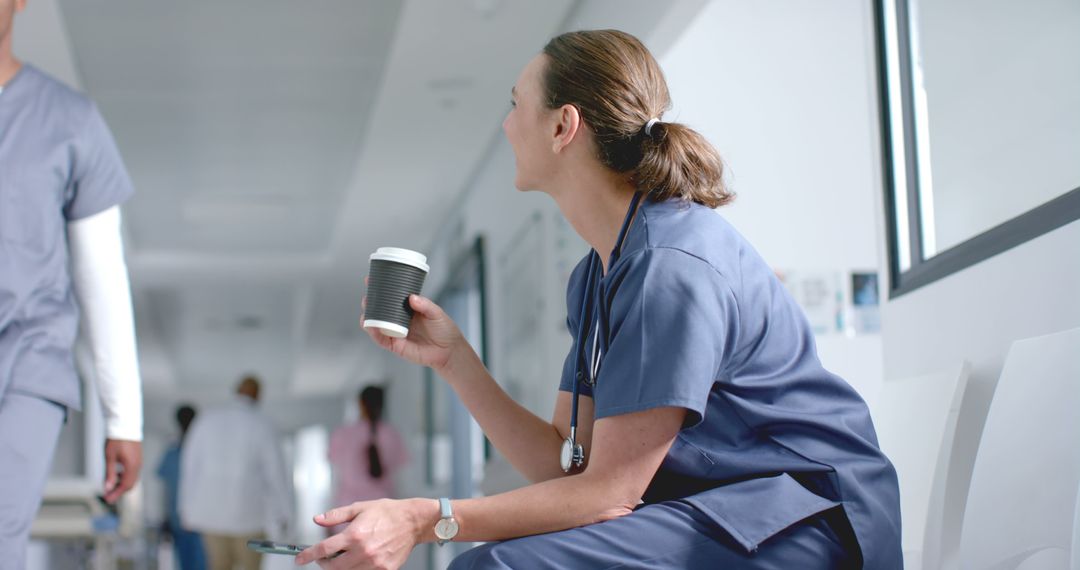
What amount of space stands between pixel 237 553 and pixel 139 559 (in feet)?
16.1

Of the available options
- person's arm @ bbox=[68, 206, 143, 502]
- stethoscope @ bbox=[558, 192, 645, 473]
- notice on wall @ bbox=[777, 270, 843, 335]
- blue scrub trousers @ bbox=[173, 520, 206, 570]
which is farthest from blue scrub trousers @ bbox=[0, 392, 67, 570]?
blue scrub trousers @ bbox=[173, 520, 206, 570]

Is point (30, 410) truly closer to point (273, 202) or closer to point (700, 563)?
point (700, 563)

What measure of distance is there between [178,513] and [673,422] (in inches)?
292

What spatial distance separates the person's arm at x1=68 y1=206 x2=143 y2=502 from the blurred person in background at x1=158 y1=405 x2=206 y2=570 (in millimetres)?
5850

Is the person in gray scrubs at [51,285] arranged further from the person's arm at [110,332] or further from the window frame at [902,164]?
the window frame at [902,164]

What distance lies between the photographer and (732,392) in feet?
4.06

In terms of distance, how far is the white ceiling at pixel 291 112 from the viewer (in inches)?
188

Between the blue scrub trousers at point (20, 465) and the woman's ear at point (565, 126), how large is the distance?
924 mm

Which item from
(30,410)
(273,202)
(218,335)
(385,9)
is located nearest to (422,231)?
(273,202)

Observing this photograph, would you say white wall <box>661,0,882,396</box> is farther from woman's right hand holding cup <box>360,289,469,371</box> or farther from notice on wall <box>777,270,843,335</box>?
woman's right hand holding cup <box>360,289,469,371</box>

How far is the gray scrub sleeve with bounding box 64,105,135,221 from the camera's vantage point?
1986 millimetres

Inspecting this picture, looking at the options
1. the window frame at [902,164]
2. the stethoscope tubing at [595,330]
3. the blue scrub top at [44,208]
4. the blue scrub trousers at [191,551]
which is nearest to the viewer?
the stethoscope tubing at [595,330]

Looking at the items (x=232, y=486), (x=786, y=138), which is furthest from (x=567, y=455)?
(x=232, y=486)

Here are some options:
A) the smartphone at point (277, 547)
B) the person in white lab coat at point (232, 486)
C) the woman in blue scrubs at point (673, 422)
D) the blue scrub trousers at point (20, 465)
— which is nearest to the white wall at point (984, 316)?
the woman in blue scrubs at point (673, 422)
